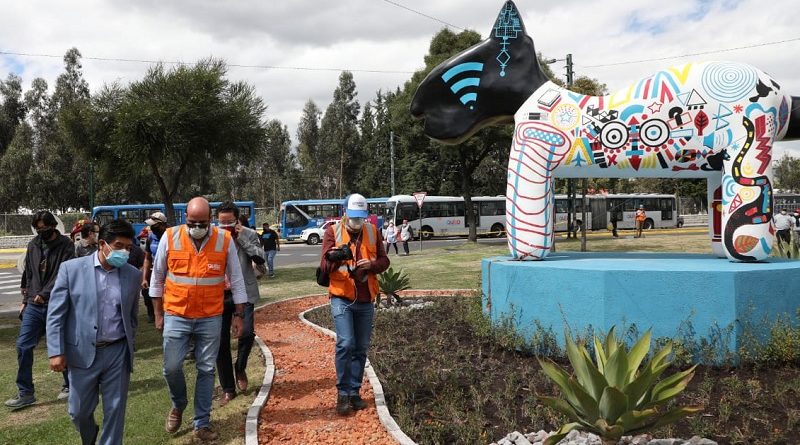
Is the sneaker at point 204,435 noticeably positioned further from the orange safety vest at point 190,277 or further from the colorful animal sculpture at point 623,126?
the colorful animal sculpture at point 623,126

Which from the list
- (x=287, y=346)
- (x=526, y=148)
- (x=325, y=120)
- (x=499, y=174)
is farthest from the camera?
(x=325, y=120)

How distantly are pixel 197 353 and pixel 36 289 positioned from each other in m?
2.22

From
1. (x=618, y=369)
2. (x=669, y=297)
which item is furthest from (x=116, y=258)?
(x=669, y=297)

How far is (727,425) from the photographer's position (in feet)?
12.9

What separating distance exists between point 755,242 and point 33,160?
41.6 metres

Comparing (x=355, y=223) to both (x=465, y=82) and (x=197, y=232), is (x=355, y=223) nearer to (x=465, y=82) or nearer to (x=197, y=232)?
(x=197, y=232)

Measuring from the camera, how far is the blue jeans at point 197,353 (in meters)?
4.09

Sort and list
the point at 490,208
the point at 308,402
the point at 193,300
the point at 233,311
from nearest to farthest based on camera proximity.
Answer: the point at 193,300
the point at 308,402
the point at 233,311
the point at 490,208

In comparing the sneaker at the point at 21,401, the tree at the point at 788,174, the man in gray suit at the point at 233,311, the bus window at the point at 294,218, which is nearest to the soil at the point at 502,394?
the man in gray suit at the point at 233,311

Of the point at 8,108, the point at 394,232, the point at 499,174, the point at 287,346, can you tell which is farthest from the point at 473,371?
the point at 8,108

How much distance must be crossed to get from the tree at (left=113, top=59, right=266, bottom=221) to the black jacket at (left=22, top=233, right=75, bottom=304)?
852 cm

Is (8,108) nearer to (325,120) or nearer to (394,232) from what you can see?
(325,120)

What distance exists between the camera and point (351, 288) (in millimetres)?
4543

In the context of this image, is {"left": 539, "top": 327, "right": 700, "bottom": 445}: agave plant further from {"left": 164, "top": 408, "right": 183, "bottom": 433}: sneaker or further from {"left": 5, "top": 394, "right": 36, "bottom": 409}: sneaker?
{"left": 5, "top": 394, "right": 36, "bottom": 409}: sneaker
